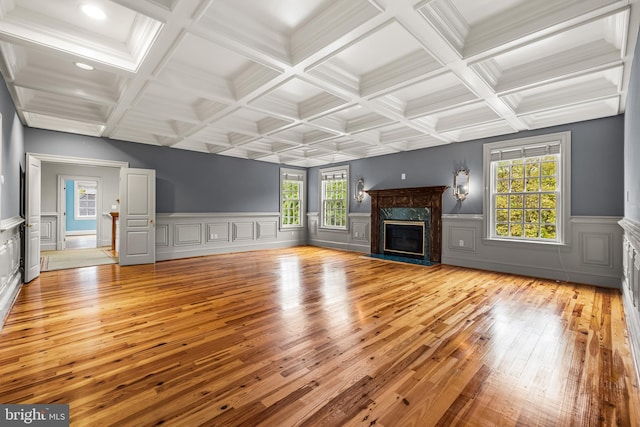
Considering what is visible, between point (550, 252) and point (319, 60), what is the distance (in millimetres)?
4733

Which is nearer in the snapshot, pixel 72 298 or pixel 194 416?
pixel 194 416

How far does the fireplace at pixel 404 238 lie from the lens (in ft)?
21.3

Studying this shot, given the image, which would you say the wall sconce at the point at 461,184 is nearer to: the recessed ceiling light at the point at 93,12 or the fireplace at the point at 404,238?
the fireplace at the point at 404,238

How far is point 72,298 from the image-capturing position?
3611 mm

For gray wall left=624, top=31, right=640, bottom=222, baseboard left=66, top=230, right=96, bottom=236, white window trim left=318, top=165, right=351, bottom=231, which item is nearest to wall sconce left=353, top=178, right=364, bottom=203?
white window trim left=318, top=165, right=351, bottom=231

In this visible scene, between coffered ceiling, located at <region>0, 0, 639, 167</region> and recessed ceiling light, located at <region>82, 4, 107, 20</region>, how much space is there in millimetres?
23

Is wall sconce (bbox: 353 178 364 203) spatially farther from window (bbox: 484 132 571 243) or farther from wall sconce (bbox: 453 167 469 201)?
window (bbox: 484 132 571 243)

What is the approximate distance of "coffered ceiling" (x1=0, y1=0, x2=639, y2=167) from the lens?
2.29m

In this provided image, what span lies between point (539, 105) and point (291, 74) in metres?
3.36

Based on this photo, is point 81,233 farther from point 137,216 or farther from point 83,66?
point 83,66

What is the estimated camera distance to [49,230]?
7.95 m

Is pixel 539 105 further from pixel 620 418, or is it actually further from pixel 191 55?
pixel 191 55

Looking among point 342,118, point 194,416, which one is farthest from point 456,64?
point 194,416

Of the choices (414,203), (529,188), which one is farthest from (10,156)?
(529,188)
